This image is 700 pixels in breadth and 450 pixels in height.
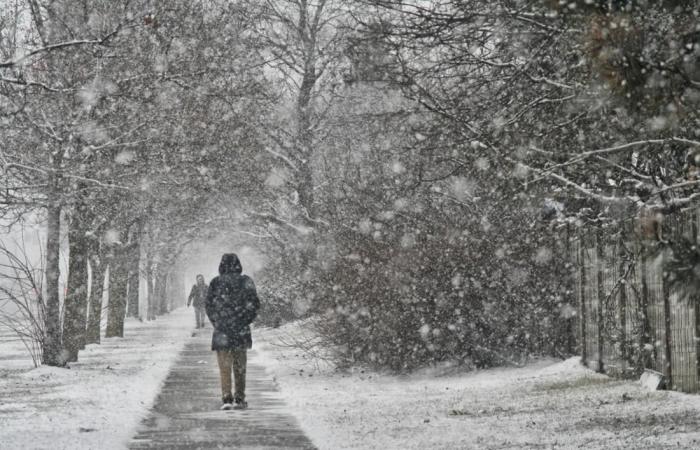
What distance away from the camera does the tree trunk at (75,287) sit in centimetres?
1891

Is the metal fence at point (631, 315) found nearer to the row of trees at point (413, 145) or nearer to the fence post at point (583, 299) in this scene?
the fence post at point (583, 299)

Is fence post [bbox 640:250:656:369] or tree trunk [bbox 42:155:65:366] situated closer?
fence post [bbox 640:250:656:369]

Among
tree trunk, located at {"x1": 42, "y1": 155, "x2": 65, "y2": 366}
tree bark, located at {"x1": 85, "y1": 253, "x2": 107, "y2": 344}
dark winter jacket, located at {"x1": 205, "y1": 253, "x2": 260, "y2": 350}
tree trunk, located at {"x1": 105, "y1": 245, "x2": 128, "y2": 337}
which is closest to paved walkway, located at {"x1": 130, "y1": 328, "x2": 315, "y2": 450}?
dark winter jacket, located at {"x1": 205, "y1": 253, "x2": 260, "y2": 350}

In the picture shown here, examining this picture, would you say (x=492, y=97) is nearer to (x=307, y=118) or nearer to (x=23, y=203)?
(x=23, y=203)

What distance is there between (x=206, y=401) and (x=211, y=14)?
33.2ft

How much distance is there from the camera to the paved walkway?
9.15 meters

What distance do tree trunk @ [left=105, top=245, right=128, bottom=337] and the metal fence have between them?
630 inches

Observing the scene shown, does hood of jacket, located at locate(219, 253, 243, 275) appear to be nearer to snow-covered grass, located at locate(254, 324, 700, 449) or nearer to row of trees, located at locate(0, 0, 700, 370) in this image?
snow-covered grass, located at locate(254, 324, 700, 449)

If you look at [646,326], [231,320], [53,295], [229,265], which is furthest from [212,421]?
[53,295]

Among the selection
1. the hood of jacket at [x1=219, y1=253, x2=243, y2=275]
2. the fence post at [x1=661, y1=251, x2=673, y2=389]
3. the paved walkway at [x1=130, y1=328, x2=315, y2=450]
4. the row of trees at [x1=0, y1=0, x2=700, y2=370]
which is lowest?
the paved walkway at [x1=130, y1=328, x2=315, y2=450]

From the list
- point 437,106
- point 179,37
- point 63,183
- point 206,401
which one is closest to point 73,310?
point 63,183

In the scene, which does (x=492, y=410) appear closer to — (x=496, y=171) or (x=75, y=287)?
(x=496, y=171)

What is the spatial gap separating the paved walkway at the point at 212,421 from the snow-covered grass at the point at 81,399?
242mm

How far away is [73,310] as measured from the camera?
751 inches
